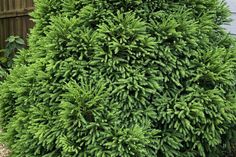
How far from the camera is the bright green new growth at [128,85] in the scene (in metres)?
2.83

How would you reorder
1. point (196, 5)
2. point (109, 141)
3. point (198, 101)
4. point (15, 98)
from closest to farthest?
point (109, 141), point (198, 101), point (196, 5), point (15, 98)

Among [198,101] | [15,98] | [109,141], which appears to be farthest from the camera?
[15,98]

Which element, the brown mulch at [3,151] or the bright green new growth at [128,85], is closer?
the bright green new growth at [128,85]

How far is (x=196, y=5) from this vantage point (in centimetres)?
330

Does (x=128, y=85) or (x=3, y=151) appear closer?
(x=128, y=85)

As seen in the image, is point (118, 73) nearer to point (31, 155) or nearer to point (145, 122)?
point (145, 122)

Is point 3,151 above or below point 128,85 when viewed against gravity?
below

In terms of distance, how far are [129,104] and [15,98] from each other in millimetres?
1236

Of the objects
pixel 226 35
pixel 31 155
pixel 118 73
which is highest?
pixel 226 35

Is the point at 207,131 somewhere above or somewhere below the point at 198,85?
below

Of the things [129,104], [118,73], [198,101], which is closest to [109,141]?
[129,104]

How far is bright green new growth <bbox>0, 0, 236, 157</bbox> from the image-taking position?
2832 millimetres

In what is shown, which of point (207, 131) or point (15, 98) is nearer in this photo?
point (207, 131)

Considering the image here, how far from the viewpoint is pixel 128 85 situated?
288cm
